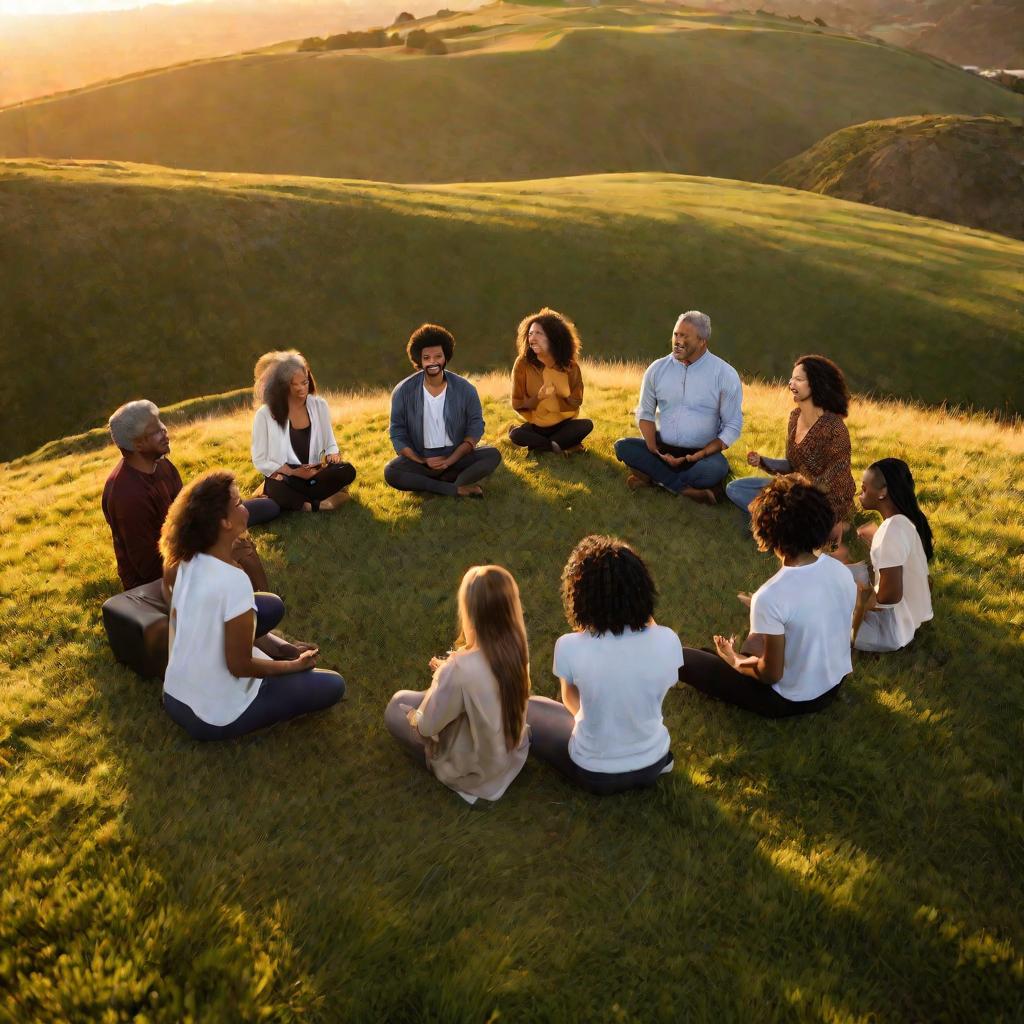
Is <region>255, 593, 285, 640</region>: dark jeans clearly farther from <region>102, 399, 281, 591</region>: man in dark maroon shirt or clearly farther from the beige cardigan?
the beige cardigan

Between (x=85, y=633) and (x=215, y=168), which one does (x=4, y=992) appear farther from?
(x=215, y=168)

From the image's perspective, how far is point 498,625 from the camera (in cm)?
562

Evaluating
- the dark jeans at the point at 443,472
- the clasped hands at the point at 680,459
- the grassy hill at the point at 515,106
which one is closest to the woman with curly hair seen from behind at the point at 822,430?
the clasped hands at the point at 680,459

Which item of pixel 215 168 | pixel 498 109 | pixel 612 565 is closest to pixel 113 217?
pixel 612 565

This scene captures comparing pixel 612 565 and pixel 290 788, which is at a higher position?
pixel 612 565

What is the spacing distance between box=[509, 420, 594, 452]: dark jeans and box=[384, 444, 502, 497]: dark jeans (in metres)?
1.21

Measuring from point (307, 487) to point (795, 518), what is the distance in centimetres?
664

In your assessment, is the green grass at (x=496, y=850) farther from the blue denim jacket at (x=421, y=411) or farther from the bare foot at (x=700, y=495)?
the blue denim jacket at (x=421, y=411)

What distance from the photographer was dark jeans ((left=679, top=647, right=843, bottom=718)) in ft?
Result: 23.1

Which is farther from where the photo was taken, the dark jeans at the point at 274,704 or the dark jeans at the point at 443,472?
the dark jeans at the point at 443,472

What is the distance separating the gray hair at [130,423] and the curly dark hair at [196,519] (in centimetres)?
178

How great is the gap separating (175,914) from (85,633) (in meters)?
4.30

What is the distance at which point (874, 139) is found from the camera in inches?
2463

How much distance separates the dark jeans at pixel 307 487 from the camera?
35.5 ft
